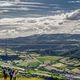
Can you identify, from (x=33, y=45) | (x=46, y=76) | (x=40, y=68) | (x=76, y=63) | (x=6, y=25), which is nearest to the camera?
(x=46, y=76)

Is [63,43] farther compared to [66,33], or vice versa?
[66,33]

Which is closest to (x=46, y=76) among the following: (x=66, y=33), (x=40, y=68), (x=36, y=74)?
(x=36, y=74)

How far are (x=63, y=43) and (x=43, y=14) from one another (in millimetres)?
33391

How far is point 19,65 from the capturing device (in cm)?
6488

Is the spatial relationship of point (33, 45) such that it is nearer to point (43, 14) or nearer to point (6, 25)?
point (6, 25)

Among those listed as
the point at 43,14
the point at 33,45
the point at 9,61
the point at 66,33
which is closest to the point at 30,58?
the point at 9,61

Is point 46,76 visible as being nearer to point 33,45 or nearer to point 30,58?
point 30,58

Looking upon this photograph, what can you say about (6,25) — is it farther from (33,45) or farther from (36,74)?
(36,74)

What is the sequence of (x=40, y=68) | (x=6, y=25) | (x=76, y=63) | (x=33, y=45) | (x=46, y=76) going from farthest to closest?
(x=6, y=25)
(x=33, y=45)
(x=76, y=63)
(x=40, y=68)
(x=46, y=76)

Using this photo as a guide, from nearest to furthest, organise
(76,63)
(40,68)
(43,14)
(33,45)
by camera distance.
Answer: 1. (40,68)
2. (76,63)
3. (33,45)
4. (43,14)

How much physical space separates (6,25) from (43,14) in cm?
1819

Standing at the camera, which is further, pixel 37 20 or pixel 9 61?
pixel 37 20

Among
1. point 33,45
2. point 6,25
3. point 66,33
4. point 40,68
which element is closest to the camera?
point 40,68

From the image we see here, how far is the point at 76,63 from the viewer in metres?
68.0
